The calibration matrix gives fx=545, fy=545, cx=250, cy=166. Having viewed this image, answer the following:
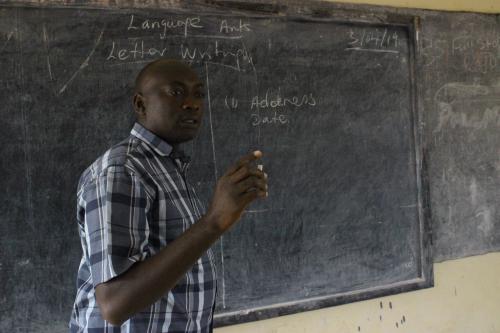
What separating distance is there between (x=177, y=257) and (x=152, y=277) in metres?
0.06

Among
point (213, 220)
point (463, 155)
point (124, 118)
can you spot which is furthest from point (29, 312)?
point (463, 155)

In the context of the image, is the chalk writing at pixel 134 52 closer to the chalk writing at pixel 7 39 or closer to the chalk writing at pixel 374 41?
the chalk writing at pixel 7 39

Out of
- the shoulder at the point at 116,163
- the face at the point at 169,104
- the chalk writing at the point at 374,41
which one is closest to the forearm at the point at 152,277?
the shoulder at the point at 116,163

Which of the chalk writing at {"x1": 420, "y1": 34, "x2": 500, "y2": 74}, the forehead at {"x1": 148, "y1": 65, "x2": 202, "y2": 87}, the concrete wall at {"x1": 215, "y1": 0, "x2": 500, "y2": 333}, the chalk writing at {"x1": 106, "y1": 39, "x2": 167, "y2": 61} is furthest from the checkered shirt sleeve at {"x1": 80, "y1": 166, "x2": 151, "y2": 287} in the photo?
the chalk writing at {"x1": 420, "y1": 34, "x2": 500, "y2": 74}

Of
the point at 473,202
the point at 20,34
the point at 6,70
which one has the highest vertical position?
the point at 20,34

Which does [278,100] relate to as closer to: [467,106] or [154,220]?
[467,106]

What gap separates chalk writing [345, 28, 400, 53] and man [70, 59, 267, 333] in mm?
1244

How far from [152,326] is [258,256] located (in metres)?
1.05

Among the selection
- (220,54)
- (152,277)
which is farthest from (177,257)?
(220,54)

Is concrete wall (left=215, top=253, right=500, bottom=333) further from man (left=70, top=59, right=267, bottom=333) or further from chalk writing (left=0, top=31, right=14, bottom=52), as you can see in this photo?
chalk writing (left=0, top=31, right=14, bottom=52)

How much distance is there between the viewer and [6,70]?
1.66m

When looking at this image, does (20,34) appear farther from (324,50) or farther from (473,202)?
(473,202)

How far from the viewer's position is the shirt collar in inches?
45.9

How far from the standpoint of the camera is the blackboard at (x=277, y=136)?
1.71m
